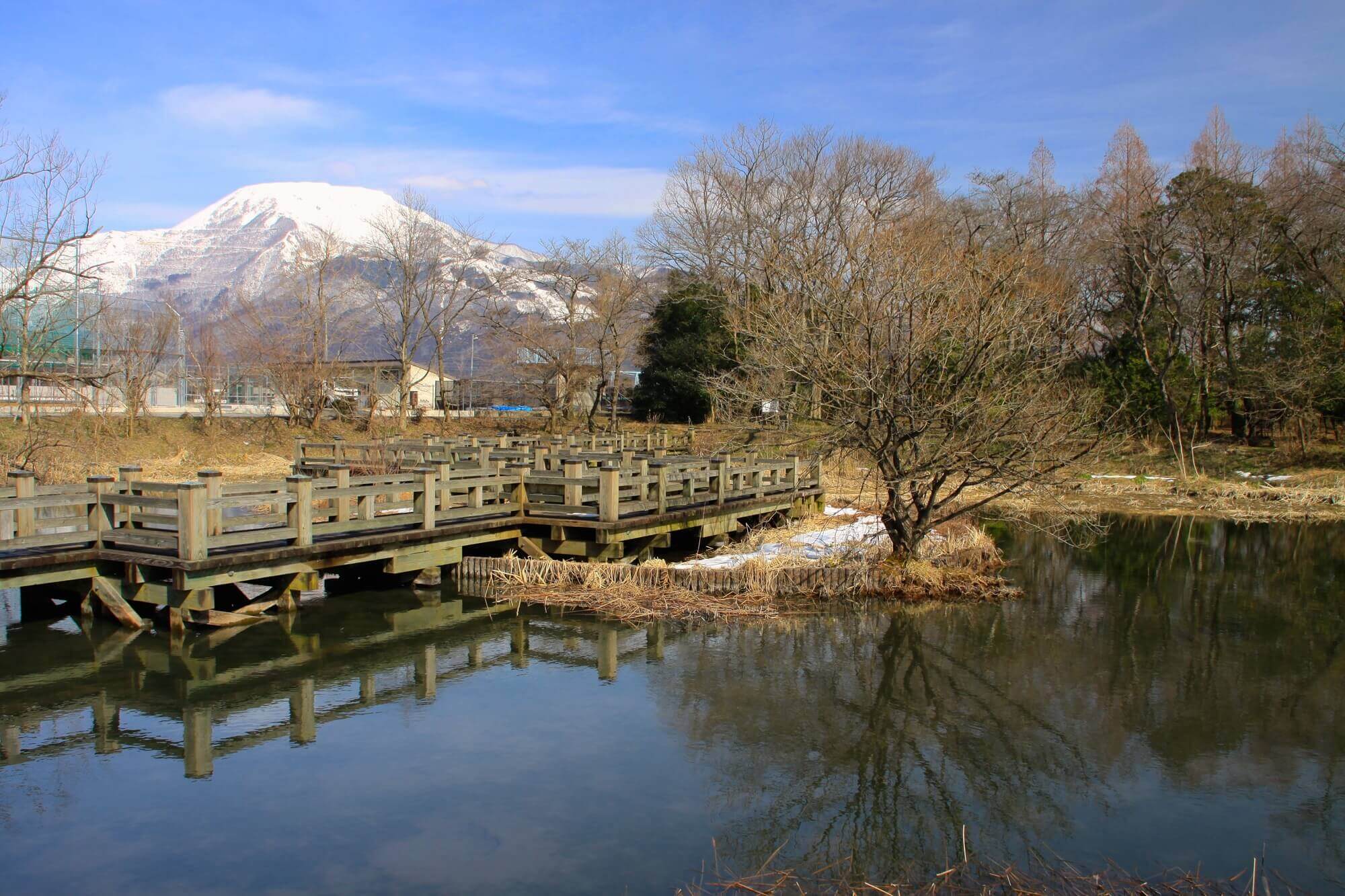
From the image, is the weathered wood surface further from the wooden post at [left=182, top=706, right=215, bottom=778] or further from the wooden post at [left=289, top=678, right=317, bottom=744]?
the wooden post at [left=182, top=706, right=215, bottom=778]

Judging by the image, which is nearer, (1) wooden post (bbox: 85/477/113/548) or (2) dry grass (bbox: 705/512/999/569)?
(1) wooden post (bbox: 85/477/113/548)

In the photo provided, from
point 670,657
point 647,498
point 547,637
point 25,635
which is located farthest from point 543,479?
point 25,635

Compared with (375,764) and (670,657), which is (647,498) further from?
(375,764)

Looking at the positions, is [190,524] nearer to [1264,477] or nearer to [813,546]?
[813,546]

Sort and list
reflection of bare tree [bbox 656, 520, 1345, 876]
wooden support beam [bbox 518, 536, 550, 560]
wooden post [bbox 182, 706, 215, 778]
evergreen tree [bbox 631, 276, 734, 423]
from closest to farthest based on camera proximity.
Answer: reflection of bare tree [bbox 656, 520, 1345, 876], wooden post [bbox 182, 706, 215, 778], wooden support beam [bbox 518, 536, 550, 560], evergreen tree [bbox 631, 276, 734, 423]

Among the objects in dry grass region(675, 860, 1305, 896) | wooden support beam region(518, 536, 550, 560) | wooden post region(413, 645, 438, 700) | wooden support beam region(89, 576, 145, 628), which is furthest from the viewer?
wooden support beam region(518, 536, 550, 560)

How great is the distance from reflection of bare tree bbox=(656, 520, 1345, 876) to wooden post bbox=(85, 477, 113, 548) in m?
7.23

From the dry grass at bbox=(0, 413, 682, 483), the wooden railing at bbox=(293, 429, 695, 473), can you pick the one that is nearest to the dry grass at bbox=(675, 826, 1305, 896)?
the wooden railing at bbox=(293, 429, 695, 473)

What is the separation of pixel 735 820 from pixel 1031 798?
2387mm

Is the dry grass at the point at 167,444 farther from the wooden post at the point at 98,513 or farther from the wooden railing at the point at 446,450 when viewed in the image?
the wooden post at the point at 98,513

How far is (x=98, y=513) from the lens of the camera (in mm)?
12625

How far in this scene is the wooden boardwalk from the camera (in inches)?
481

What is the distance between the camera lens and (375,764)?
→ 337 inches

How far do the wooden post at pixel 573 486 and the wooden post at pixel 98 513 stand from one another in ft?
21.0
